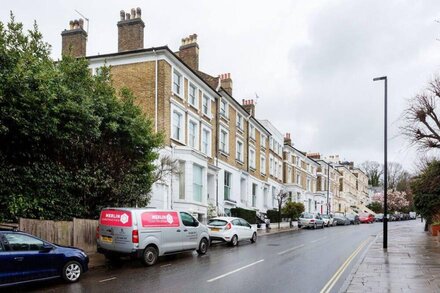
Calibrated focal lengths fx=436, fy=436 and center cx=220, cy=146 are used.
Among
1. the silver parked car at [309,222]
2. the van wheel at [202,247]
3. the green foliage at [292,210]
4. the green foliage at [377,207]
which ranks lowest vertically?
the green foliage at [377,207]

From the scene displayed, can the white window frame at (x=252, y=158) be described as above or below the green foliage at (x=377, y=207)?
above

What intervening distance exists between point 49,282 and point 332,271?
8.21m

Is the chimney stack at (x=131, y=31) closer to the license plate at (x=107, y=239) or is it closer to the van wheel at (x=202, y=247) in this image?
the van wheel at (x=202, y=247)

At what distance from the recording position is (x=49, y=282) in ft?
37.1

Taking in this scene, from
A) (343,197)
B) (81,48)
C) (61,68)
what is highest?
(81,48)

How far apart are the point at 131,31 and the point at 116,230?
55.8ft

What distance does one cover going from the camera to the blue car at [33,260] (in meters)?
9.88

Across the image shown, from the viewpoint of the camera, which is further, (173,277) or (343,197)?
(343,197)

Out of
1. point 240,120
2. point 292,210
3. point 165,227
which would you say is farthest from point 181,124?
point 292,210

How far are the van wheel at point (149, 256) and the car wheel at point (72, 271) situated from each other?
328 centimetres

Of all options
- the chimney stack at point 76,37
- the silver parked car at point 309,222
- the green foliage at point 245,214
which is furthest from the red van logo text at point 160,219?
the silver parked car at point 309,222

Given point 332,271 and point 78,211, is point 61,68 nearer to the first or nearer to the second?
point 78,211

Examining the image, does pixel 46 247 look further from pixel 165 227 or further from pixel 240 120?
pixel 240 120

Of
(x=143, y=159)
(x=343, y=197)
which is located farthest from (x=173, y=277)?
(x=343, y=197)
